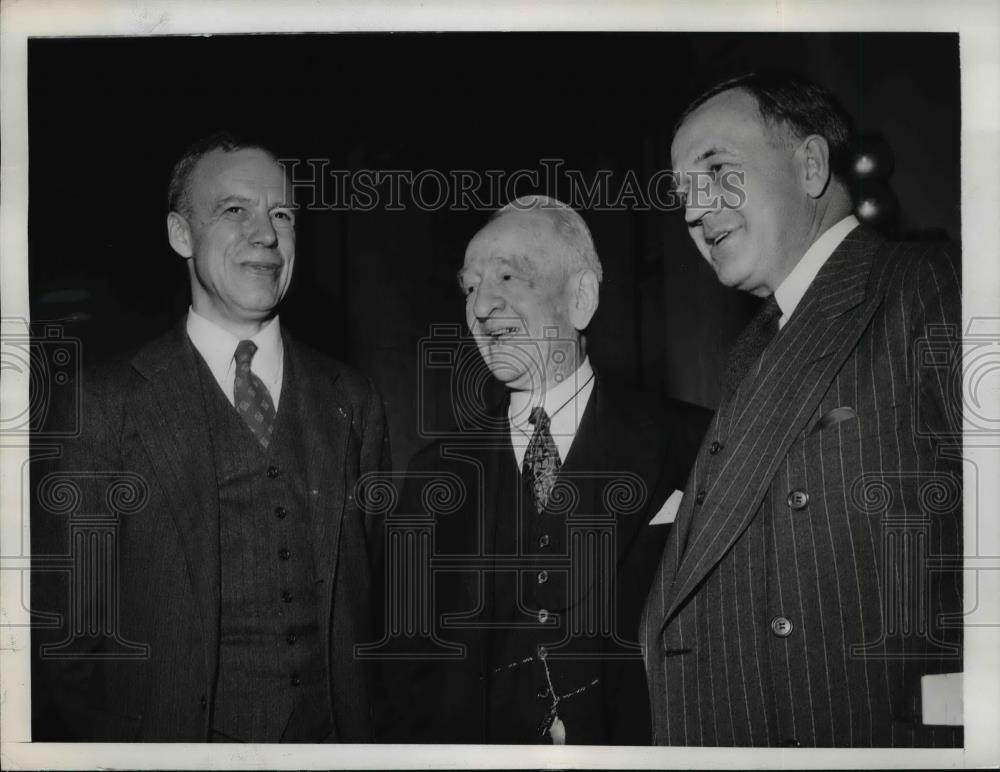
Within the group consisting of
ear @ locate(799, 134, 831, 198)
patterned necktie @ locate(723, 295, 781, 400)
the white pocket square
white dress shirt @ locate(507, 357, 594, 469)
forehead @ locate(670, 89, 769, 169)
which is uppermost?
forehead @ locate(670, 89, 769, 169)

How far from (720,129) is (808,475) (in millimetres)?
825

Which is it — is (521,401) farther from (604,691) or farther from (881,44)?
(881,44)

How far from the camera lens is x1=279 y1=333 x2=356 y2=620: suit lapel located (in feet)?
8.29

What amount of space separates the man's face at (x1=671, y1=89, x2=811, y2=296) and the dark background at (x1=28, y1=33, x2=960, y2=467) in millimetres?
45

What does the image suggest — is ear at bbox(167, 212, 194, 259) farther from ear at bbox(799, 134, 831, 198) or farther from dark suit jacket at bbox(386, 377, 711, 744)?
ear at bbox(799, 134, 831, 198)

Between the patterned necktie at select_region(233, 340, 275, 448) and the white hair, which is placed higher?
the white hair

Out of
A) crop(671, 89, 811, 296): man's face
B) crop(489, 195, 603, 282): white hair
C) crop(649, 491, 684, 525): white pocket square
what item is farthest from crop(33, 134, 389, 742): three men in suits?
crop(671, 89, 811, 296): man's face

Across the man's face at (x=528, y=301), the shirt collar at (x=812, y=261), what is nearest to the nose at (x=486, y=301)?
the man's face at (x=528, y=301)

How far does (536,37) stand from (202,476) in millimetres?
1305

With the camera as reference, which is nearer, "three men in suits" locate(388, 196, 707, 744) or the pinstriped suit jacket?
the pinstriped suit jacket

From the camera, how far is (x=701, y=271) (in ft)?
8.36

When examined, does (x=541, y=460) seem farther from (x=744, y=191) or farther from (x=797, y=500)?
(x=744, y=191)

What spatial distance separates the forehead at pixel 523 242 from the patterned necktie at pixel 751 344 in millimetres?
483

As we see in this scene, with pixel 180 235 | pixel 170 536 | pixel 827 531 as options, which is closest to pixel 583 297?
pixel 827 531
